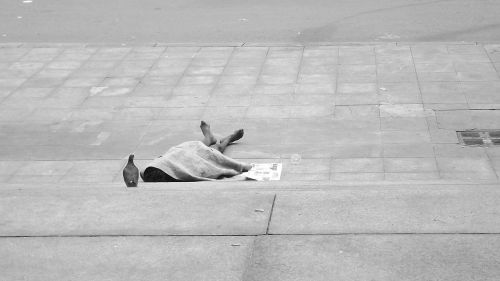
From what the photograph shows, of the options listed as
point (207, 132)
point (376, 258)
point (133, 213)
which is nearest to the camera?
point (376, 258)

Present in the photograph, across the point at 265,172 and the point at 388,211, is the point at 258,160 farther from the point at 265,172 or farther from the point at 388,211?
the point at 388,211

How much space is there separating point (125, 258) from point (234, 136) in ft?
10.9

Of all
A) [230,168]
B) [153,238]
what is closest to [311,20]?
[230,168]

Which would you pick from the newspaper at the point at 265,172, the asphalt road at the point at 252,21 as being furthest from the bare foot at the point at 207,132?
the asphalt road at the point at 252,21

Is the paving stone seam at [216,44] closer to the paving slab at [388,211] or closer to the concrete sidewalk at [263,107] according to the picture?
the concrete sidewalk at [263,107]

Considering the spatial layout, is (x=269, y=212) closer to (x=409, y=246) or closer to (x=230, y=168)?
(x=409, y=246)

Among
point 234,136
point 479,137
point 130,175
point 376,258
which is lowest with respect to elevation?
point 479,137

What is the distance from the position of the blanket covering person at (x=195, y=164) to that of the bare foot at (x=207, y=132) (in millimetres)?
534

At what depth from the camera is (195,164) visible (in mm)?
6637

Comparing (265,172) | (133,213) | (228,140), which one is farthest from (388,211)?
(228,140)

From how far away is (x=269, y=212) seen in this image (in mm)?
5176

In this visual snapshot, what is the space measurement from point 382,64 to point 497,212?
5.42 meters

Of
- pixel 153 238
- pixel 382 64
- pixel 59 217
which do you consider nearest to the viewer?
pixel 153 238

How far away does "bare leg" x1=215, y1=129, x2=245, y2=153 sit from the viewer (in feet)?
25.2
